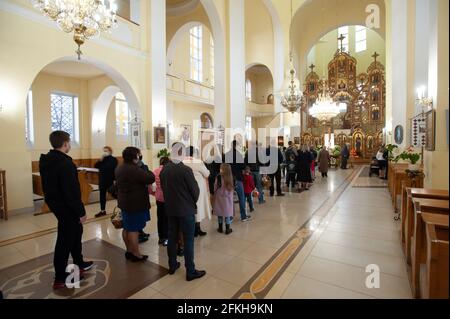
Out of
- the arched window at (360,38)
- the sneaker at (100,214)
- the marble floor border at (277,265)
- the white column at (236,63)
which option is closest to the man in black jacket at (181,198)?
the marble floor border at (277,265)

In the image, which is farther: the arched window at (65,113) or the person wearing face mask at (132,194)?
the arched window at (65,113)

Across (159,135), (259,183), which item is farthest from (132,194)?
(159,135)

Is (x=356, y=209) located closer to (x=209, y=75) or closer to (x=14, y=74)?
(x=14, y=74)

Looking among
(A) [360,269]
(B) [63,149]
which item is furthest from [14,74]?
(A) [360,269]

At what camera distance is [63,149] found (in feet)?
8.51

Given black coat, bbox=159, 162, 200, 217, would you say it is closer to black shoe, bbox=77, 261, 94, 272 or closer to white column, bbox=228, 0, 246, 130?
black shoe, bbox=77, 261, 94, 272

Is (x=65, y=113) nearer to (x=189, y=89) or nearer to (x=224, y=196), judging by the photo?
(x=189, y=89)

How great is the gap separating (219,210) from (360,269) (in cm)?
212

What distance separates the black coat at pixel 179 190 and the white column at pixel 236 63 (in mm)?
7876

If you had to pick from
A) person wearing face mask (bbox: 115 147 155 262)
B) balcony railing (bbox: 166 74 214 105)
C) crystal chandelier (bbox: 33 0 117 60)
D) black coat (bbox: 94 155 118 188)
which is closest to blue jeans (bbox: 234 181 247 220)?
person wearing face mask (bbox: 115 147 155 262)

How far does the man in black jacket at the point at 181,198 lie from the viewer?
2621 millimetres

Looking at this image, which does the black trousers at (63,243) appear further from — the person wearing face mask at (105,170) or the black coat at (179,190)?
the person wearing face mask at (105,170)

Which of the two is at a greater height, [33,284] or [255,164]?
[255,164]

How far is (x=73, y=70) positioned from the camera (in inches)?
391
